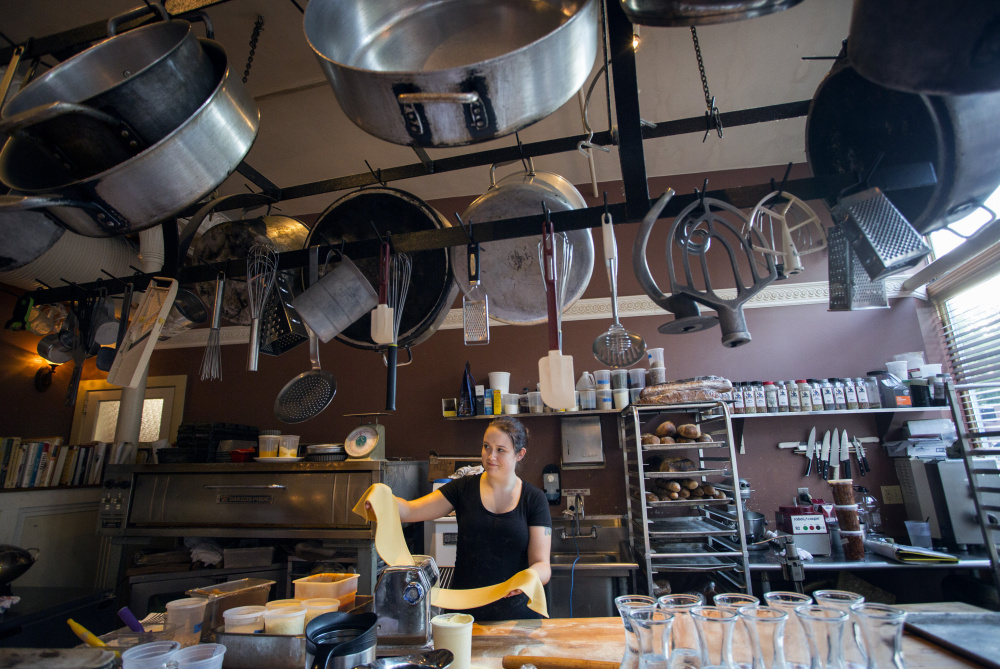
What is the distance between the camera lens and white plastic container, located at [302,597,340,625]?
3.74 feet

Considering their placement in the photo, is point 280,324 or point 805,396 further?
point 805,396

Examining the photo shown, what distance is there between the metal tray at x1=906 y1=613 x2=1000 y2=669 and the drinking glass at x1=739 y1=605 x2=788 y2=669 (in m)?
0.49

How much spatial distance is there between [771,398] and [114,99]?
3.72 meters

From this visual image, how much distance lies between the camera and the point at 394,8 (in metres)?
1.20

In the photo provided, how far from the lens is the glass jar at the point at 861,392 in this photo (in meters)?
3.32

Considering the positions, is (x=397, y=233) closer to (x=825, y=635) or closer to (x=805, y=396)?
(x=825, y=635)

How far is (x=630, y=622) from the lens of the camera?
0.86 metres

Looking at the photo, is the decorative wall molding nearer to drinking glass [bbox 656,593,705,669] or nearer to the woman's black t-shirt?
the woman's black t-shirt

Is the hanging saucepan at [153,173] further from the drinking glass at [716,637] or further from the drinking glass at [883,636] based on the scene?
the drinking glass at [883,636]

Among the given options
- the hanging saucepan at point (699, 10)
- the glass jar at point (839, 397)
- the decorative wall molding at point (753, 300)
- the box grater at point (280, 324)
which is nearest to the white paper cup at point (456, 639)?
the box grater at point (280, 324)

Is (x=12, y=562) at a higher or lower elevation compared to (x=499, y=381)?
lower

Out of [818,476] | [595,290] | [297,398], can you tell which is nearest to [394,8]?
[297,398]

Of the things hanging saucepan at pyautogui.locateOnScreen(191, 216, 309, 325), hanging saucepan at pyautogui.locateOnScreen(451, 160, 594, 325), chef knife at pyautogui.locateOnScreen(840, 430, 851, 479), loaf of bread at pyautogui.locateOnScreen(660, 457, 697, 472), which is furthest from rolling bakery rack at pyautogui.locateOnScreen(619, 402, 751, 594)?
hanging saucepan at pyautogui.locateOnScreen(191, 216, 309, 325)

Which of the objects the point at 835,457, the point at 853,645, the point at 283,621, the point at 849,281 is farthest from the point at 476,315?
the point at 835,457
